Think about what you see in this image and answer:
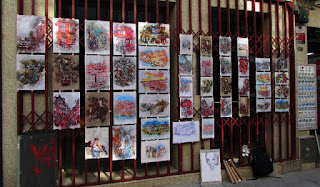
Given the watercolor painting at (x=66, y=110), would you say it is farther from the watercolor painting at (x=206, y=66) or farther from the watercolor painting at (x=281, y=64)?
the watercolor painting at (x=281, y=64)

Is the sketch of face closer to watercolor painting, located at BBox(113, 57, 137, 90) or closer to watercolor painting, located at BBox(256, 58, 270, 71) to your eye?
watercolor painting, located at BBox(113, 57, 137, 90)

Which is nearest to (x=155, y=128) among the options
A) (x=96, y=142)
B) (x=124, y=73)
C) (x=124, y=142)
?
(x=124, y=142)

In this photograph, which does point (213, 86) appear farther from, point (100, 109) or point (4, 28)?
point (4, 28)

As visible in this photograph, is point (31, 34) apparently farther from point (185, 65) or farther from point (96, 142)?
point (185, 65)

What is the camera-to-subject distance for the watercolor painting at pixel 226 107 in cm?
552

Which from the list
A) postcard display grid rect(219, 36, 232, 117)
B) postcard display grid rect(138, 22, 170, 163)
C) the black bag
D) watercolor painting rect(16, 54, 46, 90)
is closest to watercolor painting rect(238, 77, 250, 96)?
postcard display grid rect(219, 36, 232, 117)

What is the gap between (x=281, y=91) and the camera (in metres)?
6.04

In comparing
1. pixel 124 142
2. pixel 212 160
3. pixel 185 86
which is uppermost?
pixel 185 86

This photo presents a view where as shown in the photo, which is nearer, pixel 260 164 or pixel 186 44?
Result: pixel 186 44

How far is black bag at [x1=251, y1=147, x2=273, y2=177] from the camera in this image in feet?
18.2

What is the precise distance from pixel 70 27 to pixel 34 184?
303 cm

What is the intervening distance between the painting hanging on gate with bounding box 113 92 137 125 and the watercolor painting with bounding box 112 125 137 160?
157 millimetres

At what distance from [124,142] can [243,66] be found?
3.58 metres

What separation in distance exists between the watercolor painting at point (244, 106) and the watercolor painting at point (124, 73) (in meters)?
2.81
